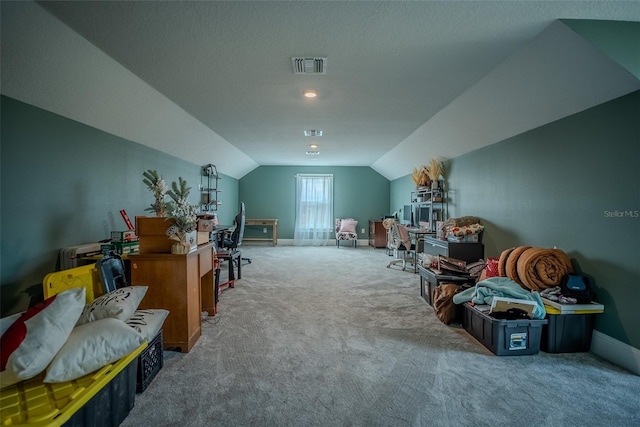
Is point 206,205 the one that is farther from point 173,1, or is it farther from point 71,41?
point 173,1

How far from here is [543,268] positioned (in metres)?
2.58

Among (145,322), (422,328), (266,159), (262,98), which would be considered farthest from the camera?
(266,159)

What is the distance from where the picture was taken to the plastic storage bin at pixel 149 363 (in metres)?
1.83

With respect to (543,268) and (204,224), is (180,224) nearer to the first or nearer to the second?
(204,224)

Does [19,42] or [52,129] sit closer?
[19,42]

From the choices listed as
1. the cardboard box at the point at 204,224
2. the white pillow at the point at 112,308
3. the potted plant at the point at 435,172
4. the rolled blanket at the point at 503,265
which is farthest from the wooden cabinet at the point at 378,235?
the white pillow at the point at 112,308

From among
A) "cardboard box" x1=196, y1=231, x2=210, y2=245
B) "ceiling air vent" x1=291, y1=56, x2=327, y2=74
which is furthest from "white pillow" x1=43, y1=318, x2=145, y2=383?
"ceiling air vent" x1=291, y1=56, x2=327, y2=74

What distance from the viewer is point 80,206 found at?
2992 mm

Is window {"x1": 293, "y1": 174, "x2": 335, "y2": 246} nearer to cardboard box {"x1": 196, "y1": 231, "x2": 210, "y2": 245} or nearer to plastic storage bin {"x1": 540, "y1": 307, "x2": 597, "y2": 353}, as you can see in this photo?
cardboard box {"x1": 196, "y1": 231, "x2": 210, "y2": 245}

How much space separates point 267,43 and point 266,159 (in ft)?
19.2

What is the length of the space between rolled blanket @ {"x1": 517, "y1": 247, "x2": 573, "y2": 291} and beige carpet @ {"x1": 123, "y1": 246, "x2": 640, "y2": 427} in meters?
0.58

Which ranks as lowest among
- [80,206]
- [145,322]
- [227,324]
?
[227,324]

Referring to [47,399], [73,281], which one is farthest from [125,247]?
[47,399]

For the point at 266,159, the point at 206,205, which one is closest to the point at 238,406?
the point at 206,205
